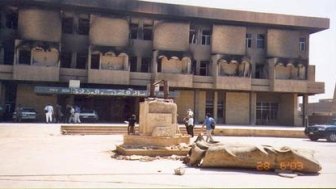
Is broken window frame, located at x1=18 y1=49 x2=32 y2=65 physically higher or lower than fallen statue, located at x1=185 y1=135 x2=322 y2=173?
higher

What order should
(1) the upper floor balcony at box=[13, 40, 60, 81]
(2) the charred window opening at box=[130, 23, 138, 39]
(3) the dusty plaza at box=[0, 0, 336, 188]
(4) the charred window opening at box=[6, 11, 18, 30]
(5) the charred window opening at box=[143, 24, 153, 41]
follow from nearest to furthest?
(3) the dusty plaza at box=[0, 0, 336, 188], (1) the upper floor balcony at box=[13, 40, 60, 81], (4) the charred window opening at box=[6, 11, 18, 30], (2) the charred window opening at box=[130, 23, 138, 39], (5) the charred window opening at box=[143, 24, 153, 41]

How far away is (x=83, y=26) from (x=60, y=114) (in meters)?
9.75

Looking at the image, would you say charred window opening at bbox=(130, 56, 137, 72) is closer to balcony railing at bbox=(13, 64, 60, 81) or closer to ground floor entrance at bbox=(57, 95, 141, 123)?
ground floor entrance at bbox=(57, 95, 141, 123)

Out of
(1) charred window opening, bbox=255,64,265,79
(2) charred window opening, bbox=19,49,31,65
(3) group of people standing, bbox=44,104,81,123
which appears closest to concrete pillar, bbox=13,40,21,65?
(2) charred window opening, bbox=19,49,31,65

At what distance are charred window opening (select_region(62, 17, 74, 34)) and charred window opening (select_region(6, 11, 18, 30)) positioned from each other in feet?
14.2

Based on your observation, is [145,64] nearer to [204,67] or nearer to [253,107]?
[204,67]

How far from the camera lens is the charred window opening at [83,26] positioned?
36.2 m

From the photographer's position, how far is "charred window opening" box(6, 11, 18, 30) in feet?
113

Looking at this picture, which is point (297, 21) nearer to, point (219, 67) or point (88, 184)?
point (219, 67)

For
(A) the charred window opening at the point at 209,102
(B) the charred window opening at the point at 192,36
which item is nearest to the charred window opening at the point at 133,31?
(B) the charred window opening at the point at 192,36

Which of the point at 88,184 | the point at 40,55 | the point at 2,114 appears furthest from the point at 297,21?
the point at 88,184

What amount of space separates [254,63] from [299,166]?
1210 inches

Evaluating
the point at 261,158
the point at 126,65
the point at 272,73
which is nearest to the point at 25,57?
the point at 126,65

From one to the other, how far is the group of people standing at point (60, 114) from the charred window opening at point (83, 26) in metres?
7.89
